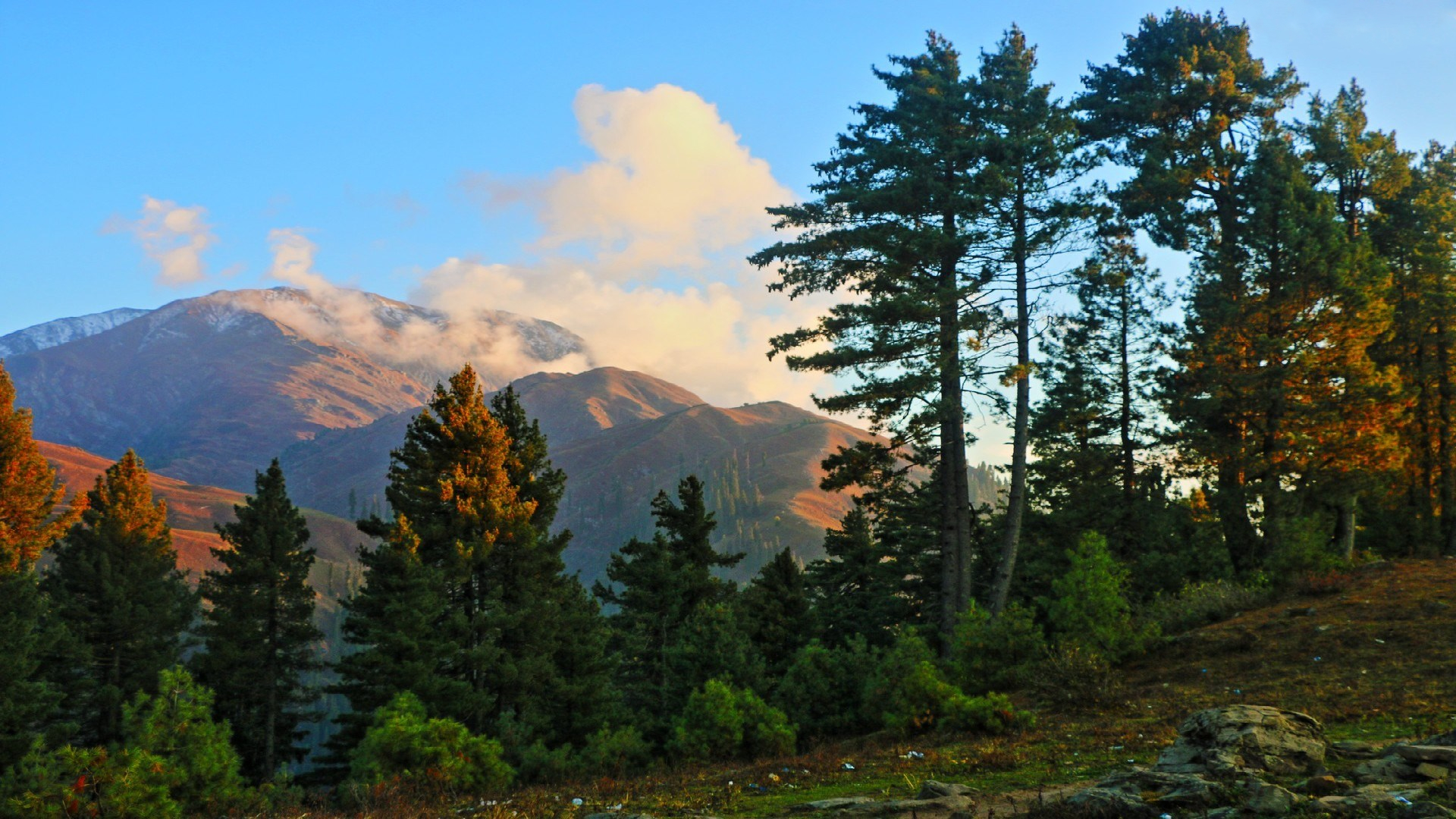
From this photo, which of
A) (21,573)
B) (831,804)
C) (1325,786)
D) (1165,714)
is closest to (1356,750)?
(1325,786)

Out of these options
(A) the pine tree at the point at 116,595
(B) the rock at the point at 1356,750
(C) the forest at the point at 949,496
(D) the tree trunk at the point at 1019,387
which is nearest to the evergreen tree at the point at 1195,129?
(C) the forest at the point at 949,496

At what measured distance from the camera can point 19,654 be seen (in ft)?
79.9

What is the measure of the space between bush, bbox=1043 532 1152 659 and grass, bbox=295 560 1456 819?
32.5 inches

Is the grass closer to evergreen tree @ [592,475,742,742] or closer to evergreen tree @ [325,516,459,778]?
evergreen tree @ [325,516,459,778]

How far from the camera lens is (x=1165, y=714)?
35.0 feet

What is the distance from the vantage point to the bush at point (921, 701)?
11.1 meters

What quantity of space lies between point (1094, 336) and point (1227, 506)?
8100mm

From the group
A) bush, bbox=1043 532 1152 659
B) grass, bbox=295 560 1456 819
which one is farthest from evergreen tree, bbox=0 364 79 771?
bush, bbox=1043 532 1152 659

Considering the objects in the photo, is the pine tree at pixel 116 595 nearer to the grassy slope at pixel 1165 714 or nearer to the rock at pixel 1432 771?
the grassy slope at pixel 1165 714

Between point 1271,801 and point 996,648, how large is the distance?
32.9 ft

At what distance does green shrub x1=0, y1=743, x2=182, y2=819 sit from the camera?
9.23m

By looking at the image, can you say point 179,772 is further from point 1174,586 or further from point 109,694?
point 109,694

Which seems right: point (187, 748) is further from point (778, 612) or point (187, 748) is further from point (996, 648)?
point (778, 612)

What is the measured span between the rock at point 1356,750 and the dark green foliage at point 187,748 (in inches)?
472
